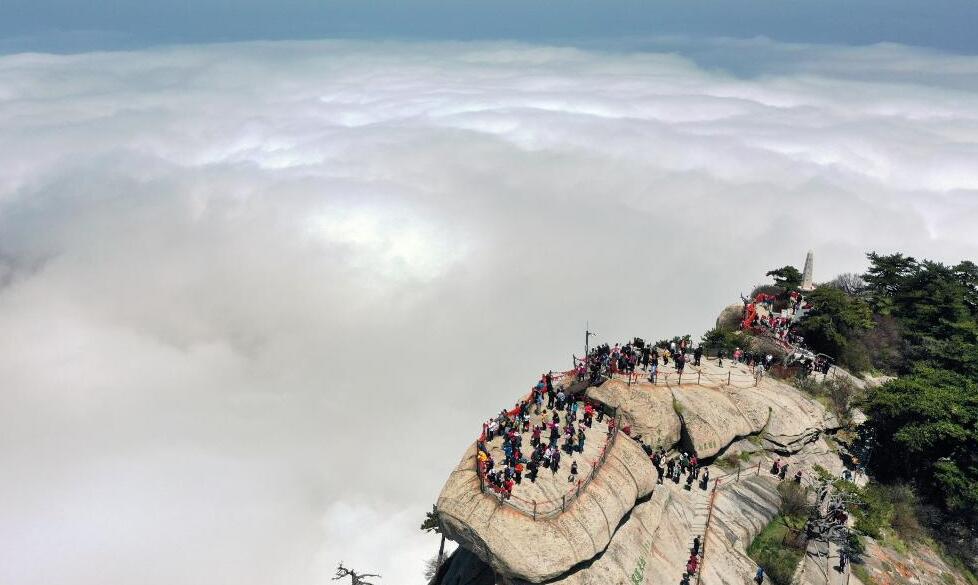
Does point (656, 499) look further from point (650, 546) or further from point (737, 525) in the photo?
point (737, 525)

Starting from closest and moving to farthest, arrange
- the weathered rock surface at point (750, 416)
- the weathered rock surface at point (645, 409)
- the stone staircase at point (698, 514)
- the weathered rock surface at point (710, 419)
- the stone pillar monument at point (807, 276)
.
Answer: the stone staircase at point (698, 514), the weathered rock surface at point (645, 409), the weathered rock surface at point (710, 419), the weathered rock surface at point (750, 416), the stone pillar monument at point (807, 276)

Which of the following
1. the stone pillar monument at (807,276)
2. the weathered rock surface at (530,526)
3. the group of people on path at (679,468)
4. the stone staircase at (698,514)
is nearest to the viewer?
the weathered rock surface at (530,526)

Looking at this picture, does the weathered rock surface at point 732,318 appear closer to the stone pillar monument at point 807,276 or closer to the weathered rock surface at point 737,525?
the stone pillar monument at point 807,276

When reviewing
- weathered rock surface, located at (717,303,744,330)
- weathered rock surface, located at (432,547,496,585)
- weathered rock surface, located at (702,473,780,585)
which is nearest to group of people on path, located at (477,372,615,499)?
weathered rock surface, located at (432,547,496,585)

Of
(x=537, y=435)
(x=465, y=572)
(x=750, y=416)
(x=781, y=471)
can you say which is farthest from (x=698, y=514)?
(x=465, y=572)

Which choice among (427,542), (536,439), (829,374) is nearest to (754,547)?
(536,439)

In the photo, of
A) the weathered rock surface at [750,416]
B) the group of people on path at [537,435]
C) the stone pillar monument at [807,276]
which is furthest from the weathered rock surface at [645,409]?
the stone pillar monument at [807,276]

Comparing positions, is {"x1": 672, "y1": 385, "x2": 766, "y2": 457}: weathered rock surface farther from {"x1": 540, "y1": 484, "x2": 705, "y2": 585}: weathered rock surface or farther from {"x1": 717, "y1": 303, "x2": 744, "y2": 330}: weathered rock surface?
{"x1": 717, "y1": 303, "x2": 744, "y2": 330}: weathered rock surface
